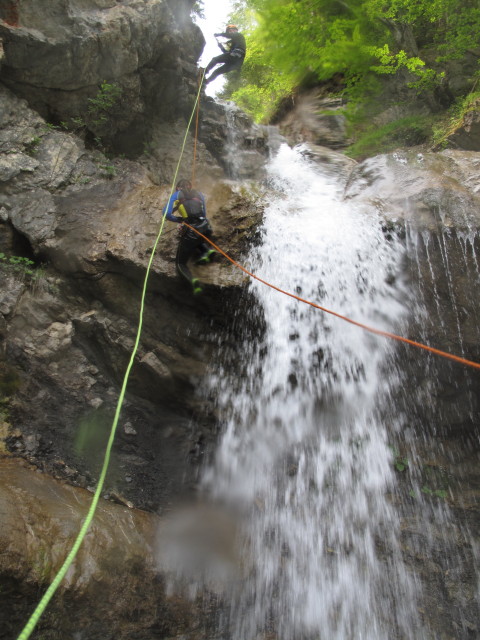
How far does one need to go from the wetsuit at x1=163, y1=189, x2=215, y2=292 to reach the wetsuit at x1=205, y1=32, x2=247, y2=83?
5626 millimetres

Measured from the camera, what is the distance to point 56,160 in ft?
17.7

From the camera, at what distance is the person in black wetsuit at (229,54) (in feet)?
28.5

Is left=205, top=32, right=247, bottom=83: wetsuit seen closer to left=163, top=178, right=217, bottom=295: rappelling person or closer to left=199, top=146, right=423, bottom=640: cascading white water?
left=199, top=146, right=423, bottom=640: cascading white water

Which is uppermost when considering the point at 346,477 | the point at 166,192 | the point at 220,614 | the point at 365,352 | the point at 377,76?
the point at 377,76

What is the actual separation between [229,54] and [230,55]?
34 millimetres

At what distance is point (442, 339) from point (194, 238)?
337 cm

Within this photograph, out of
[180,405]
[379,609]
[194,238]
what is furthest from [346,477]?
[194,238]

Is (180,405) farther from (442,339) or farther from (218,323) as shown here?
(442,339)

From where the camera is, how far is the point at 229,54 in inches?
346

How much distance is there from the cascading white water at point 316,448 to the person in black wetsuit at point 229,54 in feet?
17.6

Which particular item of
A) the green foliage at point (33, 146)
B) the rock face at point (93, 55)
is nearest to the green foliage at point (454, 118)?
the rock face at point (93, 55)

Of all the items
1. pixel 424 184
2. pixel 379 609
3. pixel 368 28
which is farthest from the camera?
pixel 368 28

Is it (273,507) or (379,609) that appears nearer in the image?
(379,609)

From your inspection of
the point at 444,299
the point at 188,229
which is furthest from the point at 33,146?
the point at 444,299
